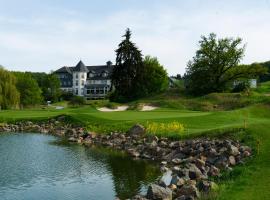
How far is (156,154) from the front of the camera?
32.8 metres

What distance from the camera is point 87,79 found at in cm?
16738

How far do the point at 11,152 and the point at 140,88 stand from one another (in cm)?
4652

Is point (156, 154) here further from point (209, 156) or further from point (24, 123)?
point (24, 123)

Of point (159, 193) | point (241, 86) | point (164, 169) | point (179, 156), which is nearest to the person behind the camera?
point (159, 193)

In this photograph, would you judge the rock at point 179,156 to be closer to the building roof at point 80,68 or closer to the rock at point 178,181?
the rock at point 178,181

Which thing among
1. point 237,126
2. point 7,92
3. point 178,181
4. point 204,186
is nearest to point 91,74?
point 7,92

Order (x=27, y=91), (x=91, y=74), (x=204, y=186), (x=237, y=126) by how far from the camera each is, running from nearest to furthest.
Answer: (x=204, y=186)
(x=237, y=126)
(x=27, y=91)
(x=91, y=74)

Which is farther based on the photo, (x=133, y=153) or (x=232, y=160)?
(x=133, y=153)

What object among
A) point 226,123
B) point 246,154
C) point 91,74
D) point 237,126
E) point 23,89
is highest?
point 91,74

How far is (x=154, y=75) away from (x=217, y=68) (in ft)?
74.7

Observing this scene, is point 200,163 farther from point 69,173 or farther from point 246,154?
point 69,173

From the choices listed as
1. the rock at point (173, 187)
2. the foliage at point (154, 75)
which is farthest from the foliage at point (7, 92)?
the rock at point (173, 187)

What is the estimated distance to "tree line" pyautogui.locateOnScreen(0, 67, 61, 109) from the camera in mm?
76438

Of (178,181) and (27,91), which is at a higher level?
(27,91)
